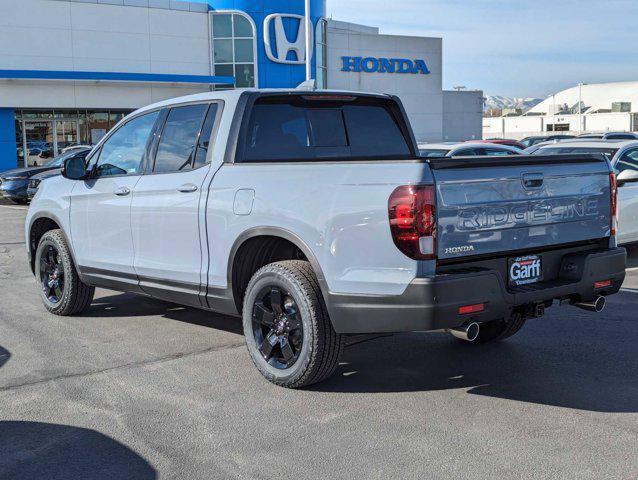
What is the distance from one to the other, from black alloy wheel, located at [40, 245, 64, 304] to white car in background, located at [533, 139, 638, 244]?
622cm

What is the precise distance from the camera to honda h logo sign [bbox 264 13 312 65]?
1465 inches

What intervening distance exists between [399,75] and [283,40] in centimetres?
1049

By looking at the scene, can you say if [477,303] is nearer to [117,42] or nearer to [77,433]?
[77,433]

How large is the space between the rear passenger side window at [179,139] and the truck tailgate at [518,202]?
2.25 metres

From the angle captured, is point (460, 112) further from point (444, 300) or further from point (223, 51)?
point (444, 300)

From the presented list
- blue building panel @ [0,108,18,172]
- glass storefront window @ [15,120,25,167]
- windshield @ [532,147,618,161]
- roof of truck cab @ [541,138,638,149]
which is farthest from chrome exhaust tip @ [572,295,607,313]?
glass storefront window @ [15,120,25,167]

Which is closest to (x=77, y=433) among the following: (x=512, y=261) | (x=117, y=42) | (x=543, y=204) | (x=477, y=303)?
(x=477, y=303)

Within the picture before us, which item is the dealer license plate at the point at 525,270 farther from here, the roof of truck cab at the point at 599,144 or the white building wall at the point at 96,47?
the white building wall at the point at 96,47

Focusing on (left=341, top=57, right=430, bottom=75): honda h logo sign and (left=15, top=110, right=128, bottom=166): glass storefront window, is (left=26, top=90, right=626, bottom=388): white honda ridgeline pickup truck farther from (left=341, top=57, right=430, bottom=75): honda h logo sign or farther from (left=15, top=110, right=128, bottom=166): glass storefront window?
(left=341, top=57, right=430, bottom=75): honda h logo sign

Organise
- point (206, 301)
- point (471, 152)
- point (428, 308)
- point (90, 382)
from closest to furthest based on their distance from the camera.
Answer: point (428, 308) → point (90, 382) → point (206, 301) → point (471, 152)

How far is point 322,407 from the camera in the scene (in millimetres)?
4734

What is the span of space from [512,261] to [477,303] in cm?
49

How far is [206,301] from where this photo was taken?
222 inches

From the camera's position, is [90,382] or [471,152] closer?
[90,382]
